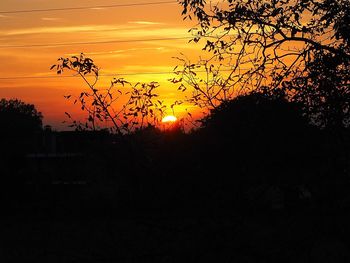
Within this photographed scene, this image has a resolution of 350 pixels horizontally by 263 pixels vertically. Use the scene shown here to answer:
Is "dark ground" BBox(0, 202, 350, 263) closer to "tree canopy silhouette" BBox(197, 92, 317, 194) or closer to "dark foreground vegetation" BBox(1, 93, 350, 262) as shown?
"dark foreground vegetation" BBox(1, 93, 350, 262)

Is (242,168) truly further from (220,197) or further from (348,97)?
(348,97)

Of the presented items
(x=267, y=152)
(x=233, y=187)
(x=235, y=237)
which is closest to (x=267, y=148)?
(x=267, y=152)

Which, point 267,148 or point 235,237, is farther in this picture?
point 267,148

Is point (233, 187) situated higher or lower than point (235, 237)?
higher

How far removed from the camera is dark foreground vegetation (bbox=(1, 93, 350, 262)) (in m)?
8.85

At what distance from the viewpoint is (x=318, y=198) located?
914 cm

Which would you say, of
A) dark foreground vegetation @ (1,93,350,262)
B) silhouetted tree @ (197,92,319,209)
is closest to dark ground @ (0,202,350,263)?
dark foreground vegetation @ (1,93,350,262)

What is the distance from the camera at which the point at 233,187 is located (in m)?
9.30

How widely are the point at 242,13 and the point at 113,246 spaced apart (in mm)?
3944

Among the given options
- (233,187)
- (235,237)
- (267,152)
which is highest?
(267,152)

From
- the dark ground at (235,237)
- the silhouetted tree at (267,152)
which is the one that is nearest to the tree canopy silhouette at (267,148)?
the silhouetted tree at (267,152)

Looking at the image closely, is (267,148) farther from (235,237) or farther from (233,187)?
(235,237)

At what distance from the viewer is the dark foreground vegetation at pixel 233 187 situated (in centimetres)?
885

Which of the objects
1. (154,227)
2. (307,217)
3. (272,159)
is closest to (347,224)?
(307,217)
